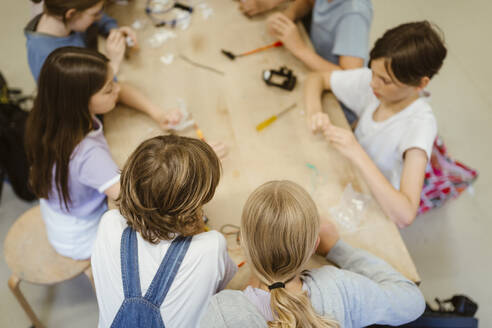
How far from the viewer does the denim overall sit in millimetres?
975

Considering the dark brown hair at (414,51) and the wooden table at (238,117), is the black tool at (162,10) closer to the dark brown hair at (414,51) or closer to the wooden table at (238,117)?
the wooden table at (238,117)

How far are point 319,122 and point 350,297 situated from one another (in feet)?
2.15

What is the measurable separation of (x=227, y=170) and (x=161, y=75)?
23.0 inches

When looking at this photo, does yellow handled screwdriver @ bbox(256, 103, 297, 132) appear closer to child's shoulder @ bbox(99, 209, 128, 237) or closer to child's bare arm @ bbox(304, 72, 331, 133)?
child's bare arm @ bbox(304, 72, 331, 133)

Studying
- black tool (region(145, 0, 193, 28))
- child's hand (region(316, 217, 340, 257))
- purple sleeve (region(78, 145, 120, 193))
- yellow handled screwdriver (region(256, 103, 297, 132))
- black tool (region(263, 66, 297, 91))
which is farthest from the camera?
black tool (region(145, 0, 193, 28))

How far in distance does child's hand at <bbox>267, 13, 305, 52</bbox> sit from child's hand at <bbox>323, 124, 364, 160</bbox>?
1.66 feet

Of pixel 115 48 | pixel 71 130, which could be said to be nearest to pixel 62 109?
pixel 71 130

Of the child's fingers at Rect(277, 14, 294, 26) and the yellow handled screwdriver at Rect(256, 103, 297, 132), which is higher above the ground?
the child's fingers at Rect(277, 14, 294, 26)

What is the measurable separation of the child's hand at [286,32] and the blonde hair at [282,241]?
96 centimetres

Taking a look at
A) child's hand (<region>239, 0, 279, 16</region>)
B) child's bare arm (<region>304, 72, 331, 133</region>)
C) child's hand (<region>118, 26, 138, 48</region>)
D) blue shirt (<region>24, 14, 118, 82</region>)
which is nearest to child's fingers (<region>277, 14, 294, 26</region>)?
child's hand (<region>239, 0, 279, 16</region>)

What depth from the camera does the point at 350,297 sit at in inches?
38.9

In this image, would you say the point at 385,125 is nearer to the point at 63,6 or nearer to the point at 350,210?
the point at 350,210

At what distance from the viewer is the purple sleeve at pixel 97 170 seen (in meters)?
1.27

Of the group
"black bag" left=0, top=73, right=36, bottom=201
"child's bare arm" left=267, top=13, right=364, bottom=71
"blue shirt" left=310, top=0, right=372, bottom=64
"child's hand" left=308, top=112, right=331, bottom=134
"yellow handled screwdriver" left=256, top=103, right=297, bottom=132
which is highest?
"blue shirt" left=310, top=0, right=372, bottom=64
